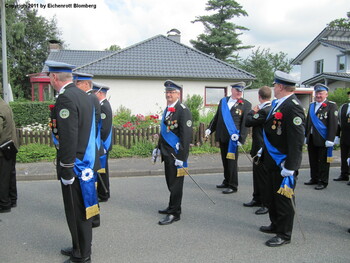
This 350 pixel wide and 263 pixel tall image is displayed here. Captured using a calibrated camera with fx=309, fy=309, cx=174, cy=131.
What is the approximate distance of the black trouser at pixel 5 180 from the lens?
5.07 m

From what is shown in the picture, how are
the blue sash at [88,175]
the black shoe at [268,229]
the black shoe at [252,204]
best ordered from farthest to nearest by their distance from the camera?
1. the black shoe at [252,204]
2. the black shoe at [268,229]
3. the blue sash at [88,175]

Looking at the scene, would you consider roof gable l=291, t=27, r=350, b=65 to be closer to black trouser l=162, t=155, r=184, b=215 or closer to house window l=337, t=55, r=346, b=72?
house window l=337, t=55, r=346, b=72

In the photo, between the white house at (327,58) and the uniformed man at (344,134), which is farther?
the white house at (327,58)

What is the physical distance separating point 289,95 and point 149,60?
15.5 m

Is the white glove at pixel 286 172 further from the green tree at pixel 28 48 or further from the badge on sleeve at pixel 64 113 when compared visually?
the green tree at pixel 28 48

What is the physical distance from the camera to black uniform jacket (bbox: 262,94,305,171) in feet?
12.0

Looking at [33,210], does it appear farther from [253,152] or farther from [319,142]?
[319,142]

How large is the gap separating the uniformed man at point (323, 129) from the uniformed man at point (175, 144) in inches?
134

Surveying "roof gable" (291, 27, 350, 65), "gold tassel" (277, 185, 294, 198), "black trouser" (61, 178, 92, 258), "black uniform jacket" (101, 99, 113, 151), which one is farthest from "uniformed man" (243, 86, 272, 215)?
"roof gable" (291, 27, 350, 65)

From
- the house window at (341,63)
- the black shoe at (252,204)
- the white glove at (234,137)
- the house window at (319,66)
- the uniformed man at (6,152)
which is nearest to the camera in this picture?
the uniformed man at (6,152)

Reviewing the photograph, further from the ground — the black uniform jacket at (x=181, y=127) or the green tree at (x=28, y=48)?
the green tree at (x=28, y=48)

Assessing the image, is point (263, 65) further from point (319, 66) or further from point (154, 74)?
point (154, 74)

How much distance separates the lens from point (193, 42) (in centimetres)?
4131

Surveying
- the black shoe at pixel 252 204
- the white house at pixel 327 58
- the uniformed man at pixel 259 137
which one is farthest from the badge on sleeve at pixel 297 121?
the white house at pixel 327 58
